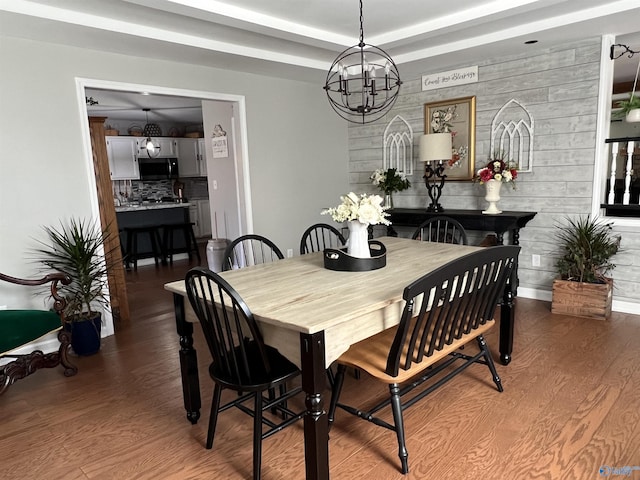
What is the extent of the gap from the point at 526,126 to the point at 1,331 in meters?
4.34

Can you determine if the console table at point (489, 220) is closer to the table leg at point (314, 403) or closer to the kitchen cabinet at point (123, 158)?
the table leg at point (314, 403)

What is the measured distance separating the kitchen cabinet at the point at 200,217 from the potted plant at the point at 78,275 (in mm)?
5239

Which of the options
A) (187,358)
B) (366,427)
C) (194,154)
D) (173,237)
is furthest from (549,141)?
(194,154)

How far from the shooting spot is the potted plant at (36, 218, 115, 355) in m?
3.26

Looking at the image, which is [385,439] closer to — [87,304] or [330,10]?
[87,304]

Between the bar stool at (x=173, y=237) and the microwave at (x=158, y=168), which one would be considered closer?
the bar stool at (x=173, y=237)

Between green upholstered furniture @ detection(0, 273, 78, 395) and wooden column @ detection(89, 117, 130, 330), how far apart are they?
964mm

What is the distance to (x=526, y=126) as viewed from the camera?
163 inches

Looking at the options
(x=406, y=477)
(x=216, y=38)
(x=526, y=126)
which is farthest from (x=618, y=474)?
(x=216, y=38)

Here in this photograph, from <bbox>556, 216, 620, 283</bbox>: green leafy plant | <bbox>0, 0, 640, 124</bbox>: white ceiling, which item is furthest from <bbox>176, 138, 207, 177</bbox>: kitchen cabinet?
<bbox>556, 216, 620, 283</bbox>: green leafy plant

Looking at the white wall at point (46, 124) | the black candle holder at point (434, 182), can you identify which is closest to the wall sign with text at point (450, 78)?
the black candle holder at point (434, 182)

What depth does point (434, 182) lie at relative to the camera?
15.7 ft

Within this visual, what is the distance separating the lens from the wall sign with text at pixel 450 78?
4430 mm

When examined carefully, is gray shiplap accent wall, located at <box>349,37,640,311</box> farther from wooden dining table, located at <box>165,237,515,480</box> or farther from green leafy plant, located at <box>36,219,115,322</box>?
green leafy plant, located at <box>36,219,115,322</box>
